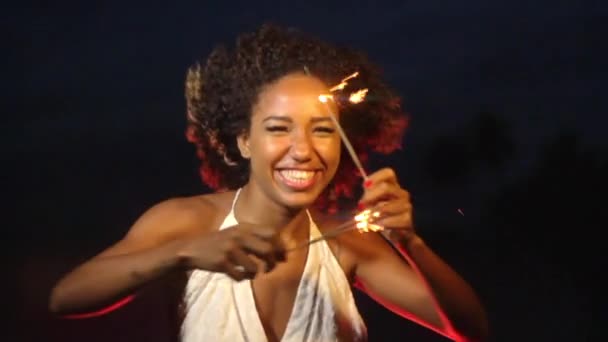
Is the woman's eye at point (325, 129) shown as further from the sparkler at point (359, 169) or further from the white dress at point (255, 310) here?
the white dress at point (255, 310)

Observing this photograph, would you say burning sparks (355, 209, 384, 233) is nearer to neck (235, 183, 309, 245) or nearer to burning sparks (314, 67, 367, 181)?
burning sparks (314, 67, 367, 181)

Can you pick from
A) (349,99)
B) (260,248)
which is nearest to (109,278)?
(260,248)

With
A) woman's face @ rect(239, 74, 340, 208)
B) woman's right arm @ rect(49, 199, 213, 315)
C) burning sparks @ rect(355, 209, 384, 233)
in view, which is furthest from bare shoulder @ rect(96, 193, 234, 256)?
burning sparks @ rect(355, 209, 384, 233)

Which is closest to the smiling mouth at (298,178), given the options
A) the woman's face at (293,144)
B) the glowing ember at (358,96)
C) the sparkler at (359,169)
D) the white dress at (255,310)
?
A: the woman's face at (293,144)

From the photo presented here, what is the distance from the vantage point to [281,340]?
2.42 meters

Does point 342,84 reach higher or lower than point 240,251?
higher

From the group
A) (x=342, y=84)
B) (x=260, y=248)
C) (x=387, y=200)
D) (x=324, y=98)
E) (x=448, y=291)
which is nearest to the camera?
(x=260, y=248)

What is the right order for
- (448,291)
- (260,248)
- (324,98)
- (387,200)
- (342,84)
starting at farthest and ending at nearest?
(342,84)
(324,98)
(448,291)
(387,200)
(260,248)

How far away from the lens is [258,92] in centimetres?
249

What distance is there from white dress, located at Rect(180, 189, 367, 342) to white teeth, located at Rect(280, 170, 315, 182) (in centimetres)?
22

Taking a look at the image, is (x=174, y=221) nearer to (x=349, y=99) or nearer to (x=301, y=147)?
(x=301, y=147)

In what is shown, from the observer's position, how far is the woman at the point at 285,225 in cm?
226

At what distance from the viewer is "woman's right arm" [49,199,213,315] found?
217cm

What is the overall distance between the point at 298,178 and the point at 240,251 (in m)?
0.38
